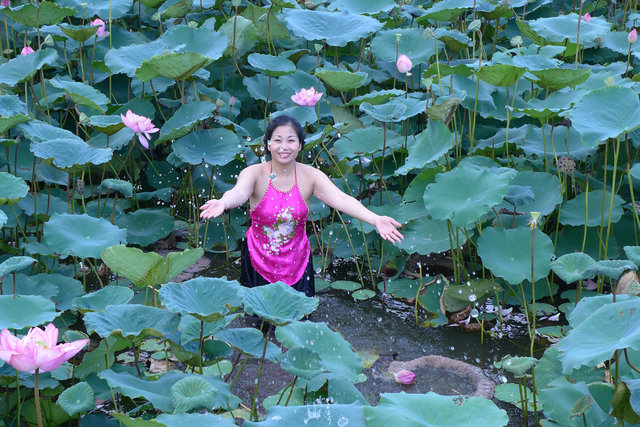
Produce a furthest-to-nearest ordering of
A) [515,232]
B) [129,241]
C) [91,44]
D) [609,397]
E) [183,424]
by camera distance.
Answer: [91,44]
[129,241]
[515,232]
[609,397]
[183,424]

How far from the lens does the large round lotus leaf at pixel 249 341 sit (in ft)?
6.24

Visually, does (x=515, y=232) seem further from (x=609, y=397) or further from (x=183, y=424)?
(x=183, y=424)

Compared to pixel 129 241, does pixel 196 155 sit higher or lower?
higher

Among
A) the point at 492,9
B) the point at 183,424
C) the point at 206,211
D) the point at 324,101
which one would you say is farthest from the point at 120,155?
the point at 183,424

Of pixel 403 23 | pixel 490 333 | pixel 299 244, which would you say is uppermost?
pixel 403 23

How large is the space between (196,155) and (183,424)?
190cm

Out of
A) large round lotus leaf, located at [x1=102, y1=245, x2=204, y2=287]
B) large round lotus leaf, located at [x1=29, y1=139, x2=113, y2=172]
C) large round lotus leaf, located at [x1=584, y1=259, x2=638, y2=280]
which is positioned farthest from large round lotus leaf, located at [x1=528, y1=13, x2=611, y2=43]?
large round lotus leaf, located at [x1=102, y1=245, x2=204, y2=287]

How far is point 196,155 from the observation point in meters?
3.26

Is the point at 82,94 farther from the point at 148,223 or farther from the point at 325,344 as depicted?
the point at 325,344

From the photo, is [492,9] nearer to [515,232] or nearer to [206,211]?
[515,232]

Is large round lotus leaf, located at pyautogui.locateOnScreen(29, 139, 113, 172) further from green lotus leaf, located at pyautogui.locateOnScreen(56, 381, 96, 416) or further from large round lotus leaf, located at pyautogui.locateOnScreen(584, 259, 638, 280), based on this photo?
large round lotus leaf, located at pyautogui.locateOnScreen(584, 259, 638, 280)

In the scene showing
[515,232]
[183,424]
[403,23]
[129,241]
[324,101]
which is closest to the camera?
[183,424]

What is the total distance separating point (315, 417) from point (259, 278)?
1338 millimetres

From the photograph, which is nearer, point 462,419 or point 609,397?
point 462,419
